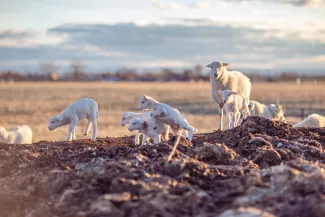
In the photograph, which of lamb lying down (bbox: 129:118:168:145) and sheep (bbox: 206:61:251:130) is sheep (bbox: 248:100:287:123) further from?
lamb lying down (bbox: 129:118:168:145)

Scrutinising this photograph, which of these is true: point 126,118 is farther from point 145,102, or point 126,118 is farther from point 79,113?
point 145,102

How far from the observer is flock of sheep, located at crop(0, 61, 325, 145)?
1134 centimetres

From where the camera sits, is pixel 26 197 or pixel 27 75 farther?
pixel 27 75

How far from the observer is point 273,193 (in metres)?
6.90

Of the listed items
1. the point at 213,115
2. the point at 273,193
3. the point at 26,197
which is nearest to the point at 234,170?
the point at 273,193

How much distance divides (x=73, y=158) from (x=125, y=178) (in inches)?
74.1

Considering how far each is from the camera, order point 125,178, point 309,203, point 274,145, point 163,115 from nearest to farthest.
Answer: point 309,203
point 125,178
point 274,145
point 163,115

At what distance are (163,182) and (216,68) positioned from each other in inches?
395

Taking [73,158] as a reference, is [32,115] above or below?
below

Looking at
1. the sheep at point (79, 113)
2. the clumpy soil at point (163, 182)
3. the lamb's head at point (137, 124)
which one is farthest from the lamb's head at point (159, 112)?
the sheep at point (79, 113)

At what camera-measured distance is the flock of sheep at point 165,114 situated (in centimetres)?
1134

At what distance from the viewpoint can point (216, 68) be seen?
16.9m

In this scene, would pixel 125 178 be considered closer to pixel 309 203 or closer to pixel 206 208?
pixel 206 208

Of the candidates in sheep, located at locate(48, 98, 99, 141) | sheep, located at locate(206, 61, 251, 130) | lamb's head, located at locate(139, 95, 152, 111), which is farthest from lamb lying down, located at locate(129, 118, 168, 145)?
sheep, located at locate(206, 61, 251, 130)
